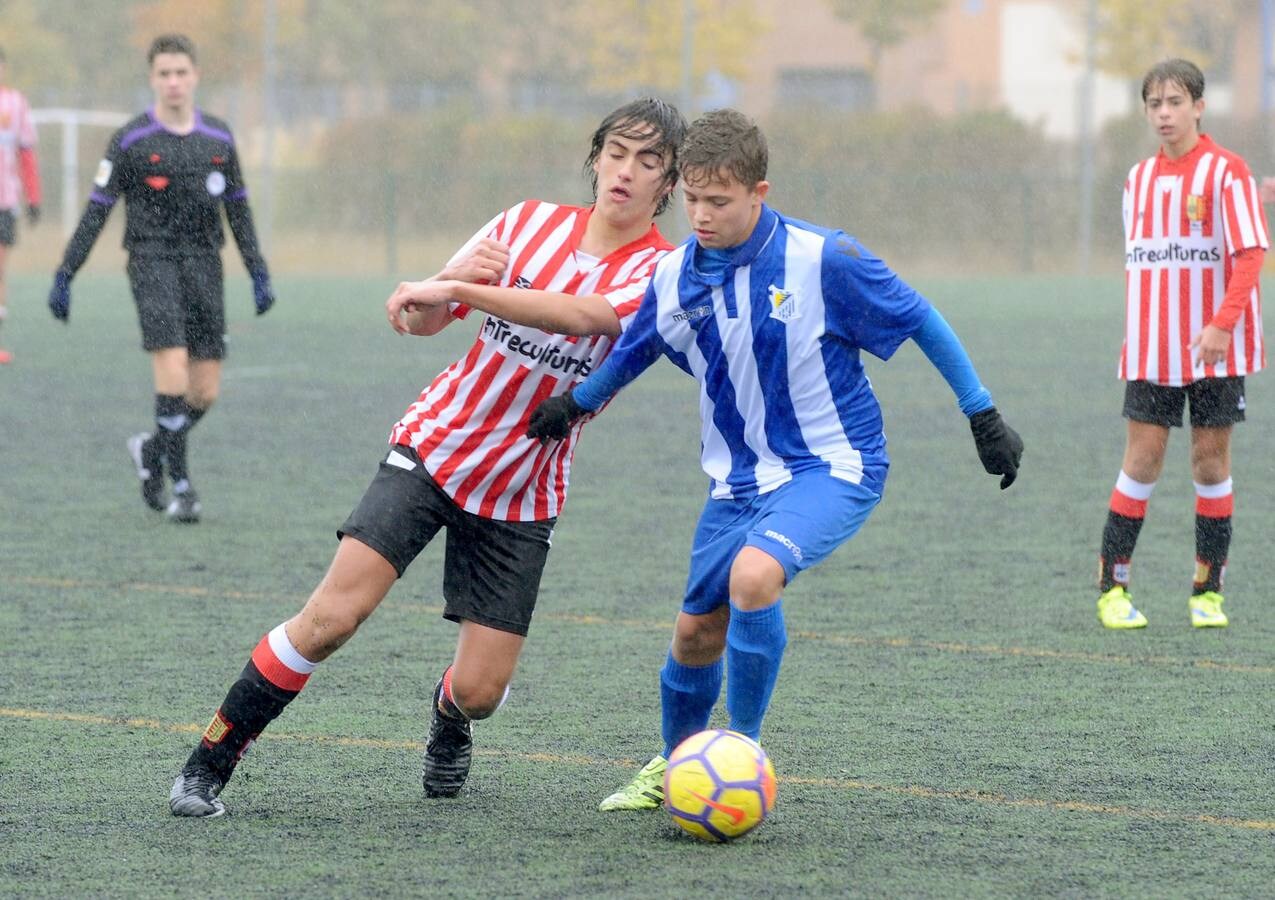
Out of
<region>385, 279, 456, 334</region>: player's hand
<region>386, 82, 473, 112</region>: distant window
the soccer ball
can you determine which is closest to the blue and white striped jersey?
<region>385, 279, 456, 334</region>: player's hand

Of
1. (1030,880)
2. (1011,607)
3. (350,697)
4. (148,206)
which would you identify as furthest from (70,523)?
(1030,880)

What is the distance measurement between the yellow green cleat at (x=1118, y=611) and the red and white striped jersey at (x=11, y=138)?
11.6 m

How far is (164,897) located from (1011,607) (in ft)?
13.1

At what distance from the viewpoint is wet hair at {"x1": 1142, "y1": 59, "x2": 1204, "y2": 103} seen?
6578mm

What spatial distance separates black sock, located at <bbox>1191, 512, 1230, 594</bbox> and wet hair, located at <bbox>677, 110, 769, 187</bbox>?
3239 millimetres

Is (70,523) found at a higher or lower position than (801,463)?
lower

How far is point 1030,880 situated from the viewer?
3.92m

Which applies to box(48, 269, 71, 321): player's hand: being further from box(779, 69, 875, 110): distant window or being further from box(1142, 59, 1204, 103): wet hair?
box(779, 69, 875, 110): distant window

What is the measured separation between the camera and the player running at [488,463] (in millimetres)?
4387

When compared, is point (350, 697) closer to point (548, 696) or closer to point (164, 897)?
point (548, 696)

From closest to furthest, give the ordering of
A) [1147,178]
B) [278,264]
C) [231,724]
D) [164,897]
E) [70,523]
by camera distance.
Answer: [164,897] → [231,724] → [1147,178] → [70,523] → [278,264]

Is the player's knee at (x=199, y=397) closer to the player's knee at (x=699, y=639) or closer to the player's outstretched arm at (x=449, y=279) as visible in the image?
the player's outstretched arm at (x=449, y=279)

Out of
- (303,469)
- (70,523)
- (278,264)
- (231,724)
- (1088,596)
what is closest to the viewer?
(231,724)

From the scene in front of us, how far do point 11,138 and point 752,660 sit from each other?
44.5ft
